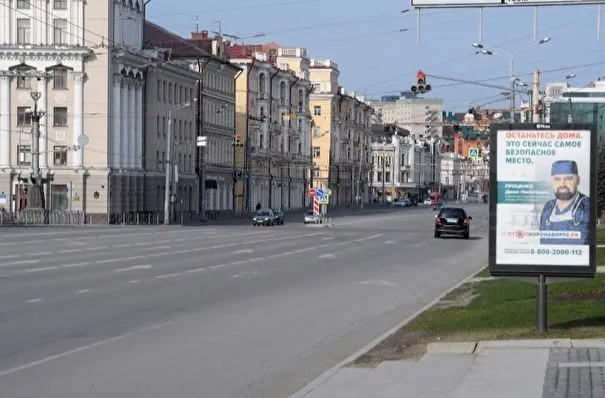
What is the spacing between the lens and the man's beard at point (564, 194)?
15.1 m

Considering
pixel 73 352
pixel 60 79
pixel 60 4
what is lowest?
pixel 73 352

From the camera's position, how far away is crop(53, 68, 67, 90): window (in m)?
84.2

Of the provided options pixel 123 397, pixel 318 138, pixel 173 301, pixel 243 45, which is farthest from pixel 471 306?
pixel 318 138

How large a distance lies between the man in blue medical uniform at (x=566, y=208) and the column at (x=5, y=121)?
72.6 m

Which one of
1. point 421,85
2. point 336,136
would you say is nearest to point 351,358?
point 421,85

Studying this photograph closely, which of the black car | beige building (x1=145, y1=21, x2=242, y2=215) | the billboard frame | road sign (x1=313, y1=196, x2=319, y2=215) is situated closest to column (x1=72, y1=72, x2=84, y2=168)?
beige building (x1=145, y1=21, x2=242, y2=215)

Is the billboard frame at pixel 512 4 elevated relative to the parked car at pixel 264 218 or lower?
elevated

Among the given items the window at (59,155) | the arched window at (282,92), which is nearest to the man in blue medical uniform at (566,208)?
the window at (59,155)

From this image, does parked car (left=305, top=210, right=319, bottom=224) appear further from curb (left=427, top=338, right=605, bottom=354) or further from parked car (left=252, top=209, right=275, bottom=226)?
curb (left=427, top=338, right=605, bottom=354)

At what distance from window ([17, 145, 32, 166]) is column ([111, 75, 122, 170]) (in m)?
5.68

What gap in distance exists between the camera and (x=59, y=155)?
8400 cm

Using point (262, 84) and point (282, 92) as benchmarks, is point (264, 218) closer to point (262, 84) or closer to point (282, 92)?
point (262, 84)

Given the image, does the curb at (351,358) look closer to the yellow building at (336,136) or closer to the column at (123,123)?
the column at (123,123)

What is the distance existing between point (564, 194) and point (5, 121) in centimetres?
7366
